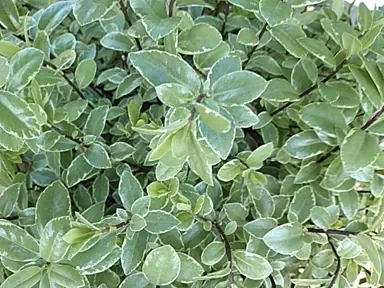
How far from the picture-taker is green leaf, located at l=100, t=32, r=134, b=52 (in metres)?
0.65

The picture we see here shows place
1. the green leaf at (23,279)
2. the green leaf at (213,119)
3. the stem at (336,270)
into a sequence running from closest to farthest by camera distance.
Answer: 1. the green leaf at (213,119)
2. the green leaf at (23,279)
3. the stem at (336,270)

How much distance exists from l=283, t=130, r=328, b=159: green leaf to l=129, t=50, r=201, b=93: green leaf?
0.17 metres

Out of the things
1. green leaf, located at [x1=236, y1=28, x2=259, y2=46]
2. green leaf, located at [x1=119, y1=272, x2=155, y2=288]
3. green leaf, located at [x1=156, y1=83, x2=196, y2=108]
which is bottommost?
green leaf, located at [x1=119, y1=272, x2=155, y2=288]

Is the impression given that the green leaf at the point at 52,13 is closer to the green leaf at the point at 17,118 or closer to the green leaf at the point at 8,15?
the green leaf at the point at 8,15

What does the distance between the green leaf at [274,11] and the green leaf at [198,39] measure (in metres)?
0.05

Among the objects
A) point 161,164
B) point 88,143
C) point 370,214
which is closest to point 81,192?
point 88,143

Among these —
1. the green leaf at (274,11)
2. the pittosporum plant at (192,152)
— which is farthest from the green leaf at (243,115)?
the green leaf at (274,11)

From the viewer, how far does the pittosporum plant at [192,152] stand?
50 centimetres

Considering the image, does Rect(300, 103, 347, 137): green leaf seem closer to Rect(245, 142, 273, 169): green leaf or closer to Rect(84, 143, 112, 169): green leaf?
Rect(245, 142, 273, 169): green leaf

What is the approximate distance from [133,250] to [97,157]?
0.12 metres

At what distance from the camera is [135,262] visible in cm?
55

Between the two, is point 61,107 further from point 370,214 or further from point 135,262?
point 370,214

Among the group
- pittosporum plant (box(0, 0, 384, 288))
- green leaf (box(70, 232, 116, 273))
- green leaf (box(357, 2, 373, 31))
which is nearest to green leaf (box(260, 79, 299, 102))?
pittosporum plant (box(0, 0, 384, 288))

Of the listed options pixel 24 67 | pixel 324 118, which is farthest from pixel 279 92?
pixel 24 67
